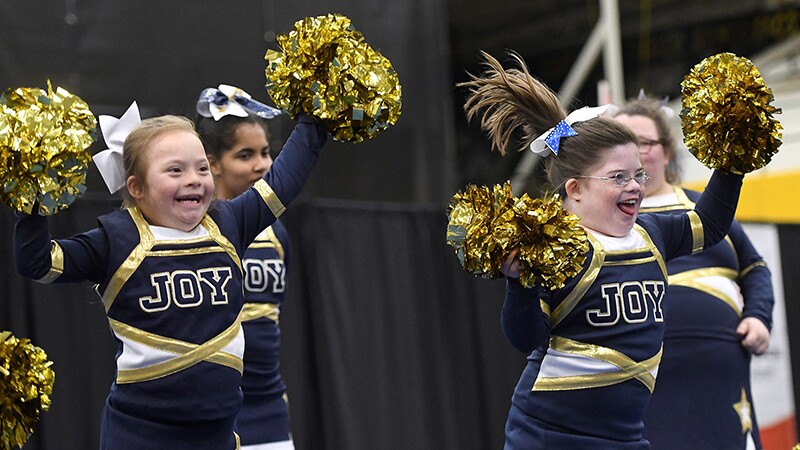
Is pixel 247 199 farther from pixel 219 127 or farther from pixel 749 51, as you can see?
pixel 749 51

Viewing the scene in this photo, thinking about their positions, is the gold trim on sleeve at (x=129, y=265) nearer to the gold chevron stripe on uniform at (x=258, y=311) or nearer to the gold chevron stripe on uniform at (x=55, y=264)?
the gold chevron stripe on uniform at (x=55, y=264)

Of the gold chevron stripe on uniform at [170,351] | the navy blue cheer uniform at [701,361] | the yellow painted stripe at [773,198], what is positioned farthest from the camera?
the yellow painted stripe at [773,198]

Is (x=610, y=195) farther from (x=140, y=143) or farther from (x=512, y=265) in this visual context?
(x=140, y=143)

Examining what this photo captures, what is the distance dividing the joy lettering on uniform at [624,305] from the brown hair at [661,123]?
3.61 ft

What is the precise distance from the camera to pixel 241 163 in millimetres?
4027

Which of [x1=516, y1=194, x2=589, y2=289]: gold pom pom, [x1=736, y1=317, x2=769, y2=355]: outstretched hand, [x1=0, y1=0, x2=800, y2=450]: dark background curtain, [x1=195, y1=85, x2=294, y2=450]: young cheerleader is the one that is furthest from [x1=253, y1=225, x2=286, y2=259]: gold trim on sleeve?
[x1=736, y1=317, x2=769, y2=355]: outstretched hand

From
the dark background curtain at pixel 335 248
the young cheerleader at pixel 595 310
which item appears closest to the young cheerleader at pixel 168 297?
the young cheerleader at pixel 595 310

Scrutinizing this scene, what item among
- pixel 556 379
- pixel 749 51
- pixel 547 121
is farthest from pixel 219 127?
pixel 749 51

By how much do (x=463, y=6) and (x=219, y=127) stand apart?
529 centimetres

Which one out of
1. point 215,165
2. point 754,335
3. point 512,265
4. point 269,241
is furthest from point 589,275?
point 215,165

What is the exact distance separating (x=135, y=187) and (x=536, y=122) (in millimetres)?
1109

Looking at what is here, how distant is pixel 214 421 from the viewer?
9.70ft

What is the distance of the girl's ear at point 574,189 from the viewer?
3174mm

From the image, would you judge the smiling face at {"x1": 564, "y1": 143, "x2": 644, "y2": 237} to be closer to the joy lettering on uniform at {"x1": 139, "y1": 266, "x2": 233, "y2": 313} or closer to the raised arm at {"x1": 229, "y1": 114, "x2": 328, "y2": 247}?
the raised arm at {"x1": 229, "y1": 114, "x2": 328, "y2": 247}
